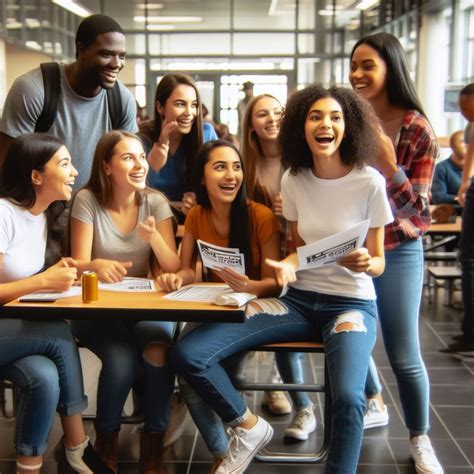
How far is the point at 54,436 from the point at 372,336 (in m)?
1.53

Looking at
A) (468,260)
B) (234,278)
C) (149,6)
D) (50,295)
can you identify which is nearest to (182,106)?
(234,278)

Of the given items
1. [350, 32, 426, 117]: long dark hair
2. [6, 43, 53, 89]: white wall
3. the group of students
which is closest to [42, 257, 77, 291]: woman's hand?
the group of students

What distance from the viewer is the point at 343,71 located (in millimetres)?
14531

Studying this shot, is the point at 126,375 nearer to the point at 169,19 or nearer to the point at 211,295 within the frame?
the point at 211,295

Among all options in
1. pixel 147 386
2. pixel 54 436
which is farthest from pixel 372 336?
pixel 54 436

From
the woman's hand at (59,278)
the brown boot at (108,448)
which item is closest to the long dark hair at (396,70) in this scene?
the woman's hand at (59,278)

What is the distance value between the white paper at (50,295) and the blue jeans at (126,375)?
22 centimetres

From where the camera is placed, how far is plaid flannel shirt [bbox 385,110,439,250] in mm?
2590

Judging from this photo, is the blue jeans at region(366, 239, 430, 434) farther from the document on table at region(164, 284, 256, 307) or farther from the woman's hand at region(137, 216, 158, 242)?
the woman's hand at region(137, 216, 158, 242)

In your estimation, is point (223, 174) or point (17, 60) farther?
point (17, 60)

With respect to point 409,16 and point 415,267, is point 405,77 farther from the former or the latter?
point 409,16

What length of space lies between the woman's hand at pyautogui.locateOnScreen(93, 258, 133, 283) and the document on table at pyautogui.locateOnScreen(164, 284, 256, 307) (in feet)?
0.83

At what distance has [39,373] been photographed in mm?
2340

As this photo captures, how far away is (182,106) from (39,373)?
1516 mm
